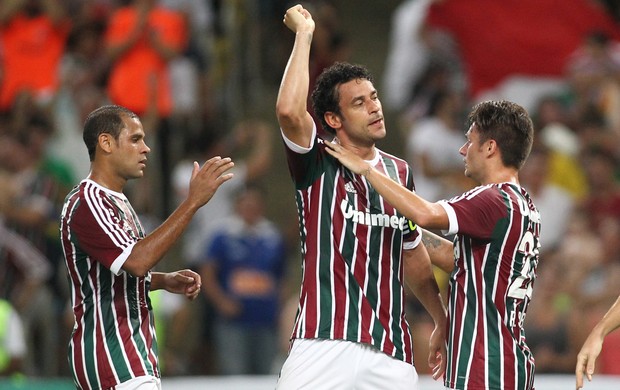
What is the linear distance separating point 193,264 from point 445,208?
590 centimetres

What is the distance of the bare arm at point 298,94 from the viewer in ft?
18.5

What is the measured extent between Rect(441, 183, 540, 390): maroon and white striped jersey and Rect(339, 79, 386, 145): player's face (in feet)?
1.80

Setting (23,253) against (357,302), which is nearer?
(357,302)

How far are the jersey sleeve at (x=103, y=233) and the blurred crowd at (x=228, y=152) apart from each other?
173 inches

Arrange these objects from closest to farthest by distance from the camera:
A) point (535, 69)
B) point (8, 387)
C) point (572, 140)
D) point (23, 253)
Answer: point (8, 387)
point (23, 253)
point (572, 140)
point (535, 69)

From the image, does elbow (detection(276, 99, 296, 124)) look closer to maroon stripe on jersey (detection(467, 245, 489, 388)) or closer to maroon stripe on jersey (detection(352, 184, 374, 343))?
maroon stripe on jersey (detection(352, 184, 374, 343))

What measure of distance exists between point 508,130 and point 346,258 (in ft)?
3.23

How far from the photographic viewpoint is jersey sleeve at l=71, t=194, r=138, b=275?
578 centimetres

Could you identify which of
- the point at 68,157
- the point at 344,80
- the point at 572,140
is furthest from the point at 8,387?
the point at 572,140

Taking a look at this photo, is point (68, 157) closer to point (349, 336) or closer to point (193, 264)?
point (193, 264)

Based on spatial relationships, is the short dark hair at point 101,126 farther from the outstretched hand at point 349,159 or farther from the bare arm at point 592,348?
the bare arm at point 592,348

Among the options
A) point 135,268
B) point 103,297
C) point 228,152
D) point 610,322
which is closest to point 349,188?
point 135,268

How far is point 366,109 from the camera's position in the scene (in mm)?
5965

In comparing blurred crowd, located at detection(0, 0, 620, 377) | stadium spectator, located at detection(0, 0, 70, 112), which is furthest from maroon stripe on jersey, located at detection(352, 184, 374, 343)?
stadium spectator, located at detection(0, 0, 70, 112)
